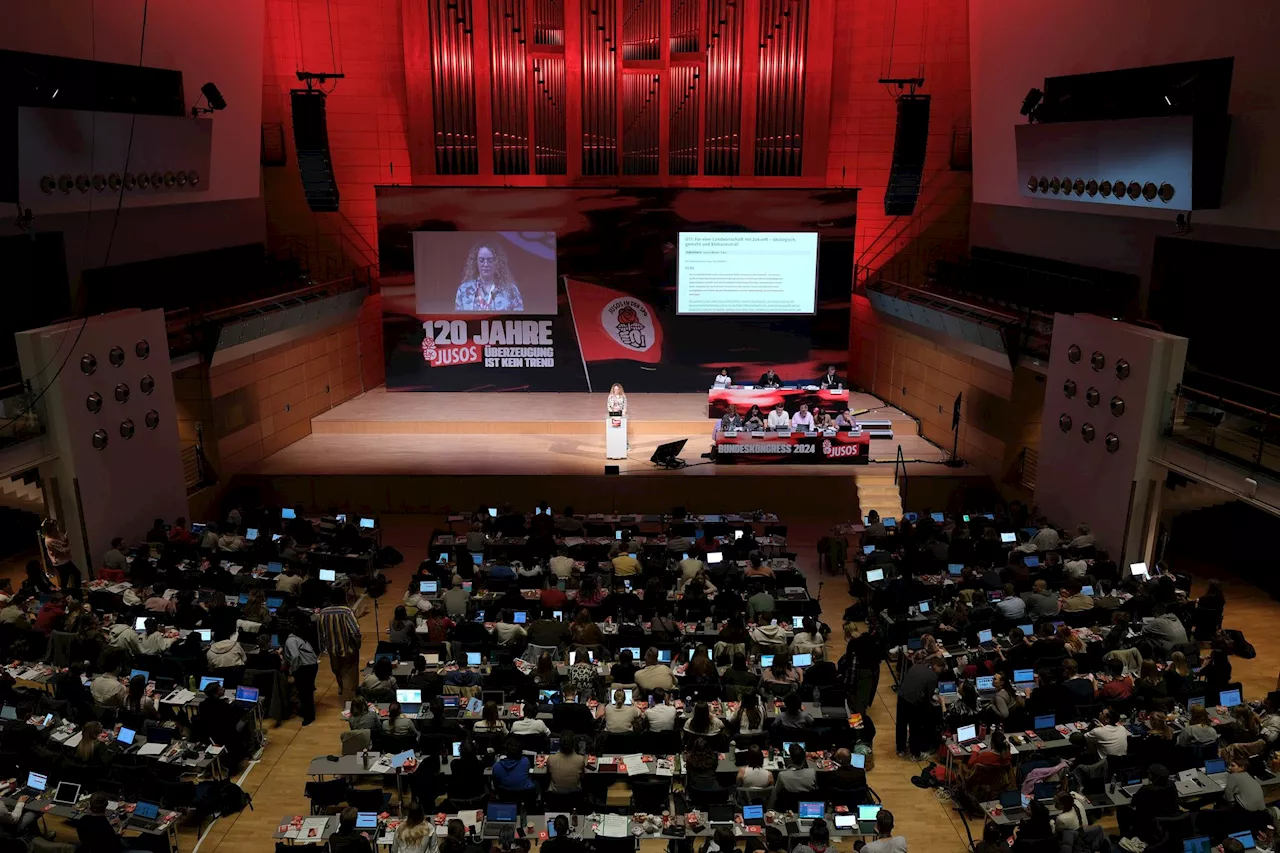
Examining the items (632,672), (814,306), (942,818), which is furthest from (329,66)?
(942,818)

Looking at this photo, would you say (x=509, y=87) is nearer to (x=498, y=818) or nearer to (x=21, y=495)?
(x=21, y=495)

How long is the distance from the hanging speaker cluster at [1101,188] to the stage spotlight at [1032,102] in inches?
43.4

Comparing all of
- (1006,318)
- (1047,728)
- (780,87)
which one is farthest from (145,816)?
(780,87)

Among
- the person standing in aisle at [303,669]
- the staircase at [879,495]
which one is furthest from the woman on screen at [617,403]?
the person standing in aisle at [303,669]

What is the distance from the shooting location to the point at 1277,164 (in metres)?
13.0

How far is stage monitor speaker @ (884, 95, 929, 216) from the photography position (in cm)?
2012

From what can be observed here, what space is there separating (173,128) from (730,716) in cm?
1302

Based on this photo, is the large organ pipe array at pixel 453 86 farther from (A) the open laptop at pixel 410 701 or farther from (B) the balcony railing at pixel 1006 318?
(A) the open laptop at pixel 410 701

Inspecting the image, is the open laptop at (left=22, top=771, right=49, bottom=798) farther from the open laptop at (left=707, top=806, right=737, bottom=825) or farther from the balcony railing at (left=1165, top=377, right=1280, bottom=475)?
the balcony railing at (left=1165, top=377, right=1280, bottom=475)

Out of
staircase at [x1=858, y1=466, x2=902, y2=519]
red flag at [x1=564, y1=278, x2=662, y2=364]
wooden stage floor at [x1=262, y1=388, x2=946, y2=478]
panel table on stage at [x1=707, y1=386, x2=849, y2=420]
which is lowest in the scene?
staircase at [x1=858, y1=466, x2=902, y2=519]

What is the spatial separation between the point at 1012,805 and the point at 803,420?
1145 cm

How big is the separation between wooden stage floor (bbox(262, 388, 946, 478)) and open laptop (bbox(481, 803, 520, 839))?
1052 cm

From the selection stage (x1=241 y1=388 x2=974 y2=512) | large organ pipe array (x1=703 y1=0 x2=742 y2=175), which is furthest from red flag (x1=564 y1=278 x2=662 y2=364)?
large organ pipe array (x1=703 y1=0 x2=742 y2=175)

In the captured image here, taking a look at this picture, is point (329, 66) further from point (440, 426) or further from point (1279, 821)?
point (1279, 821)
